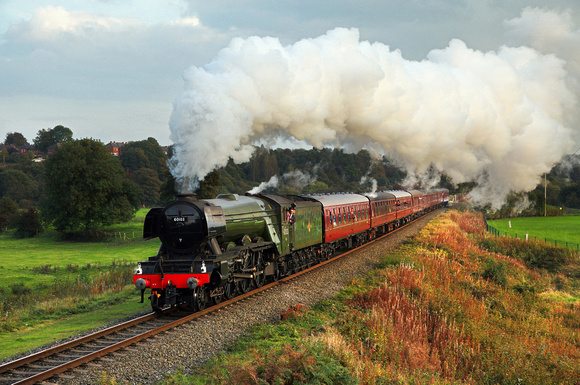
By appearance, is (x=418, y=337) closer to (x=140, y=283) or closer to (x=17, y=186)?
(x=140, y=283)

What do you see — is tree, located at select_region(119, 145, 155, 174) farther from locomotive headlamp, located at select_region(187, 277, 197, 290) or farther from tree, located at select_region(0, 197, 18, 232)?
locomotive headlamp, located at select_region(187, 277, 197, 290)

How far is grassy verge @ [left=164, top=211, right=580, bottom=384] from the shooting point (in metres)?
7.66

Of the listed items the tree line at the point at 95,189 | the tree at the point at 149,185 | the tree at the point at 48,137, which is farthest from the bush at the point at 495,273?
the tree at the point at 48,137

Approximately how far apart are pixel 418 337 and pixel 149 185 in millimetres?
86008

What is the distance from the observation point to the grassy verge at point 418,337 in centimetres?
766

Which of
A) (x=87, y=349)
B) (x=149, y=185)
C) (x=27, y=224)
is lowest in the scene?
(x=87, y=349)

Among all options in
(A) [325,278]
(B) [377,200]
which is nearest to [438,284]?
(A) [325,278]

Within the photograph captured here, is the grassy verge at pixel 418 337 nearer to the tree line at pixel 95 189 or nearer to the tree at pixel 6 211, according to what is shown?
the tree line at pixel 95 189

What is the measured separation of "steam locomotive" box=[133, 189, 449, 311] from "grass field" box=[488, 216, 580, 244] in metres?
25.9

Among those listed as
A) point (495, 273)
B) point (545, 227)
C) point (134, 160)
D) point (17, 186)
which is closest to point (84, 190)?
point (17, 186)

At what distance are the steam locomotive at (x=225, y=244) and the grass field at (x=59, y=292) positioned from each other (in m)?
1.85

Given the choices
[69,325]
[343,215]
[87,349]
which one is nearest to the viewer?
[87,349]

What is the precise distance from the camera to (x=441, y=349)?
10.9 meters

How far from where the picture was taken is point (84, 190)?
49.6 metres
